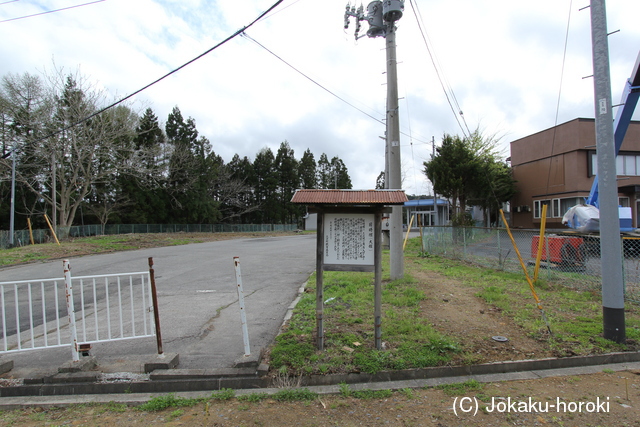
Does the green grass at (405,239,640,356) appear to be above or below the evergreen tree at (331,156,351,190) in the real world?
below

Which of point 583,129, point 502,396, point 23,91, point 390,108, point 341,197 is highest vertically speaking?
point 23,91

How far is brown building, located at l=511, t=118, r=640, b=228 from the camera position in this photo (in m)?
24.1

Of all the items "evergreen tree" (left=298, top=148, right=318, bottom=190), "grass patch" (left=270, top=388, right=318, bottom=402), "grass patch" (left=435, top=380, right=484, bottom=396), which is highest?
"evergreen tree" (left=298, top=148, right=318, bottom=190)

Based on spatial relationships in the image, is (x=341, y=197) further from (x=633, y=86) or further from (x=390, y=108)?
(x=633, y=86)

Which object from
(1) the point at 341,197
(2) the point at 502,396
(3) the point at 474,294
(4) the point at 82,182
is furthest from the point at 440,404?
(4) the point at 82,182

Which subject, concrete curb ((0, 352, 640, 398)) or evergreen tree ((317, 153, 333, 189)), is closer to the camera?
concrete curb ((0, 352, 640, 398))

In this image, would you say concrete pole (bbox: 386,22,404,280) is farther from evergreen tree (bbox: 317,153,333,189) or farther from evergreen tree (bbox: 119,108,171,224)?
evergreen tree (bbox: 317,153,333,189)

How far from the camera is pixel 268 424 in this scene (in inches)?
123

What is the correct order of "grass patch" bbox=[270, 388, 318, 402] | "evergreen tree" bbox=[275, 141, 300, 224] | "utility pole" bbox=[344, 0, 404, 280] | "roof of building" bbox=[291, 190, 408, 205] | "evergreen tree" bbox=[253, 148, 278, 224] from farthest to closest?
"evergreen tree" bbox=[275, 141, 300, 224] → "evergreen tree" bbox=[253, 148, 278, 224] → "utility pole" bbox=[344, 0, 404, 280] → "roof of building" bbox=[291, 190, 408, 205] → "grass patch" bbox=[270, 388, 318, 402]

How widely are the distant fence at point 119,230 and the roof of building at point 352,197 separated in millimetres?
25504

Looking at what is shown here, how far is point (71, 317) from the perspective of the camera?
4.09 metres

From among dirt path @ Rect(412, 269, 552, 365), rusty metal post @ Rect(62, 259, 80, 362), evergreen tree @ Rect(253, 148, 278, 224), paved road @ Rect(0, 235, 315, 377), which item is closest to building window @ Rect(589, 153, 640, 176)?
dirt path @ Rect(412, 269, 552, 365)

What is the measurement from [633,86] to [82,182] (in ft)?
104

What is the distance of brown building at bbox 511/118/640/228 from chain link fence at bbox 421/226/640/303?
12.6 meters
